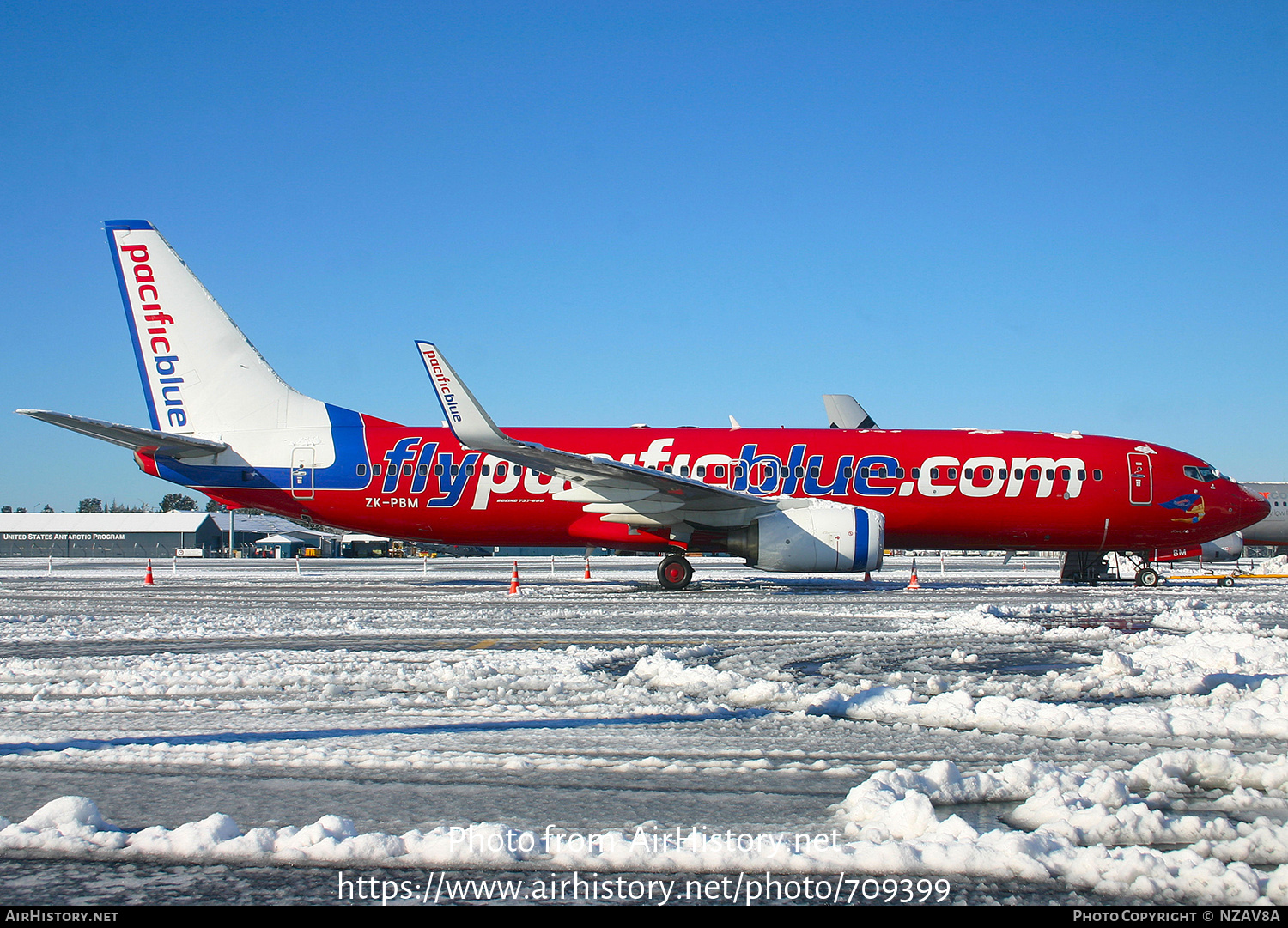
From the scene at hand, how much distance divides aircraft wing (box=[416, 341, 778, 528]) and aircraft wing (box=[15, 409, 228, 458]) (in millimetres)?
6115

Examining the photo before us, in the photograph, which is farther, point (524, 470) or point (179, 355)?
point (179, 355)

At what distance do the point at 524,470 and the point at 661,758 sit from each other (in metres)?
15.0

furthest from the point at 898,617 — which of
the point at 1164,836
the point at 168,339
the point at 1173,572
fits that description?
the point at 1173,572

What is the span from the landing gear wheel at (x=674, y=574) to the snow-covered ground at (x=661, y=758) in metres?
8.10

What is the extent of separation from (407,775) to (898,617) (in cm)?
974

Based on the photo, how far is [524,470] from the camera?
19578 mm

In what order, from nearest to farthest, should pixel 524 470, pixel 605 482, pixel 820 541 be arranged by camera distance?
pixel 820 541
pixel 605 482
pixel 524 470

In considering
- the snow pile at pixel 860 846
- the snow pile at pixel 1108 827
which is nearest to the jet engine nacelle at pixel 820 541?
the snow pile at pixel 1108 827

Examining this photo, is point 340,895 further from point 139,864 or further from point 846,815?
point 846,815

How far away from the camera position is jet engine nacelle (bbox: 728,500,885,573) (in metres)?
17.7

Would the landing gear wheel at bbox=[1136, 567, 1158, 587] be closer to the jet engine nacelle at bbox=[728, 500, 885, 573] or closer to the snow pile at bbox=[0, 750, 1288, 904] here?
the jet engine nacelle at bbox=[728, 500, 885, 573]

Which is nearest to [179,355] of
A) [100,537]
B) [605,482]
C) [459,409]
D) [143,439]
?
[143,439]

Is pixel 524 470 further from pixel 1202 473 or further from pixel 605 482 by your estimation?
pixel 1202 473

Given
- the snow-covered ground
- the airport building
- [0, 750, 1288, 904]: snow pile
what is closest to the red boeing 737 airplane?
the snow-covered ground
